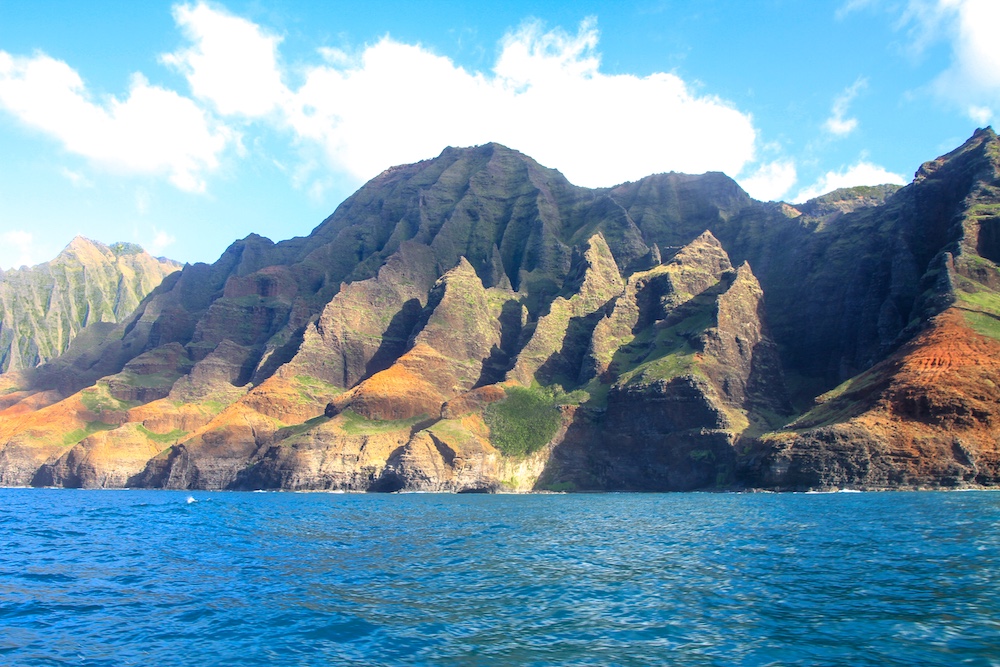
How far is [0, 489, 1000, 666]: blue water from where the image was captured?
23672 millimetres

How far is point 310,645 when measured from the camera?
2475 centimetres

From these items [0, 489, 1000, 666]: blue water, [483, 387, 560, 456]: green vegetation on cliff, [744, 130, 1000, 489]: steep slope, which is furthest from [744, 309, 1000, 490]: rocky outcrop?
[0, 489, 1000, 666]: blue water

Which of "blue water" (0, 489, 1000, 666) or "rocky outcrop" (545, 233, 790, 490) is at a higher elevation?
"rocky outcrop" (545, 233, 790, 490)

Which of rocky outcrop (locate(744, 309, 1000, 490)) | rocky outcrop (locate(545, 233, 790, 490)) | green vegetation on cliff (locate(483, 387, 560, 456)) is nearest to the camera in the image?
rocky outcrop (locate(744, 309, 1000, 490))

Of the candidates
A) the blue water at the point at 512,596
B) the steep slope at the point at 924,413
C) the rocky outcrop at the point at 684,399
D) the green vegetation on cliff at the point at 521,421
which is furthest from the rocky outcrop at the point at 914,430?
the blue water at the point at 512,596

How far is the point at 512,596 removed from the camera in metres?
32.1

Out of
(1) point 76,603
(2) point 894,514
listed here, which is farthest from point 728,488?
(1) point 76,603

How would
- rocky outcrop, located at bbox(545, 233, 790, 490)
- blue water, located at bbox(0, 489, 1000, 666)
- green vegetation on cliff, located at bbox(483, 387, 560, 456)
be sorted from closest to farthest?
→ blue water, located at bbox(0, 489, 1000, 666)
rocky outcrop, located at bbox(545, 233, 790, 490)
green vegetation on cliff, located at bbox(483, 387, 560, 456)

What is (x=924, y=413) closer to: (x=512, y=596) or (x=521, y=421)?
(x=521, y=421)

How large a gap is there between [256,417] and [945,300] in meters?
154

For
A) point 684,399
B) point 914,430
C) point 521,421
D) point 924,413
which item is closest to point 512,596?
point 914,430

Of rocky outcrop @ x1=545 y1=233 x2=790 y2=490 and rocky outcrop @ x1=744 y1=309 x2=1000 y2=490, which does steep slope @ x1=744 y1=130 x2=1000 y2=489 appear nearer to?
rocky outcrop @ x1=744 y1=309 x2=1000 y2=490

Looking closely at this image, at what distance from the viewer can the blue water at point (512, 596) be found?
23672mm

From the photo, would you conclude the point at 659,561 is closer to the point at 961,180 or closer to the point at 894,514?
the point at 894,514
